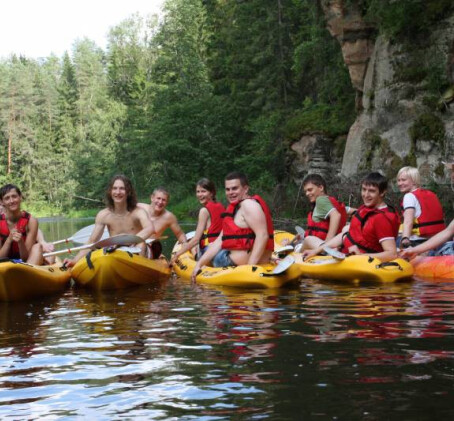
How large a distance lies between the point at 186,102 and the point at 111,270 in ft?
81.3

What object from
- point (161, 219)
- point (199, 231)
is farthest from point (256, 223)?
point (161, 219)

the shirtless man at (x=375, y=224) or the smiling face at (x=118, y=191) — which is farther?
the smiling face at (x=118, y=191)

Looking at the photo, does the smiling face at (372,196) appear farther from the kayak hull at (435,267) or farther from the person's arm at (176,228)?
the person's arm at (176,228)

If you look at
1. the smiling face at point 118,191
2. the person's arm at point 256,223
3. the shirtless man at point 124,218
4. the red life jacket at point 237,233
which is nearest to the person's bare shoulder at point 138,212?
the shirtless man at point 124,218

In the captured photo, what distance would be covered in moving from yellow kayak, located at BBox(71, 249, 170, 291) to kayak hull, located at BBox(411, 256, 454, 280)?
295cm

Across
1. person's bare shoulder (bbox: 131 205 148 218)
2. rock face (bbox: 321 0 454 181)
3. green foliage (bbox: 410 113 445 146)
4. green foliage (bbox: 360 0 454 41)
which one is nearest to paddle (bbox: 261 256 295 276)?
person's bare shoulder (bbox: 131 205 148 218)

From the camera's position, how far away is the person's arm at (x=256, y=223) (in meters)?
6.67

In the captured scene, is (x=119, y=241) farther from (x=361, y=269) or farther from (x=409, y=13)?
(x=409, y=13)

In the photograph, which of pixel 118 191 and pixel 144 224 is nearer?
pixel 118 191

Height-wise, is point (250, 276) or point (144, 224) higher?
point (144, 224)

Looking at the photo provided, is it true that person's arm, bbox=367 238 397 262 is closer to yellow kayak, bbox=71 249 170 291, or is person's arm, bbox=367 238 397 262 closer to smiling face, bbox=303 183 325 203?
smiling face, bbox=303 183 325 203

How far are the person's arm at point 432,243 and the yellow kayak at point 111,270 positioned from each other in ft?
9.23

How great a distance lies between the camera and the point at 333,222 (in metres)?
8.32

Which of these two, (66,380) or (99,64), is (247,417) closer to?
(66,380)
